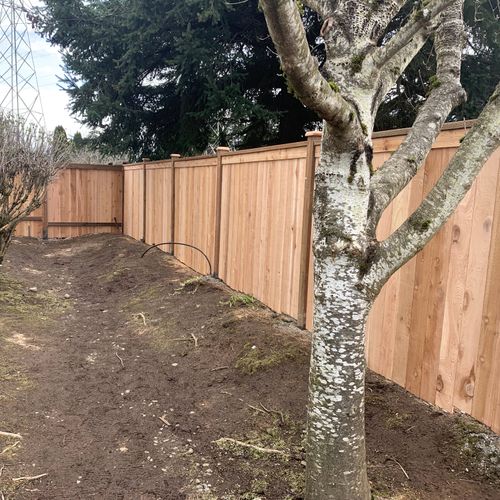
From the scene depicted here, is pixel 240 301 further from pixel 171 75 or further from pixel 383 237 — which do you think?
pixel 171 75

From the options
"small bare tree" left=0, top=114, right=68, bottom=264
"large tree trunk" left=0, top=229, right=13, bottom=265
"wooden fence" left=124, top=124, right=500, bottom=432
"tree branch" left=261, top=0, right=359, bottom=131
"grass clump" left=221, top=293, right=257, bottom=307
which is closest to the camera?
"tree branch" left=261, top=0, right=359, bottom=131

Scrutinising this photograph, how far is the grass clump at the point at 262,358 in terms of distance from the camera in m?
3.66

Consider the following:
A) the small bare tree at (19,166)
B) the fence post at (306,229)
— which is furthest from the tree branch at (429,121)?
the small bare tree at (19,166)

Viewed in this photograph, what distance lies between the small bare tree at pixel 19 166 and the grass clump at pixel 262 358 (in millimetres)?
4036

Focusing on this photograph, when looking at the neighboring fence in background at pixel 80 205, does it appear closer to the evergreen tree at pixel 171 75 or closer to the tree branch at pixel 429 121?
the evergreen tree at pixel 171 75

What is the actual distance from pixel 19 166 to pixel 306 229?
13.7ft

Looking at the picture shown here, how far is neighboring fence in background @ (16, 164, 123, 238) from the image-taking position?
11867 millimetres

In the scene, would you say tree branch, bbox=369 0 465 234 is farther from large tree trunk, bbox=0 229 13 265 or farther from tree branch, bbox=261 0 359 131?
large tree trunk, bbox=0 229 13 265

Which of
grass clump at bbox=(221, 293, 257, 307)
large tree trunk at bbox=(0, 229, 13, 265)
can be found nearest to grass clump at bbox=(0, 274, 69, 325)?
large tree trunk at bbox=(0, 229, 13, 265)

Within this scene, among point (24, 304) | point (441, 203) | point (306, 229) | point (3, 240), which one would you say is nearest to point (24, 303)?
point (24, 304)

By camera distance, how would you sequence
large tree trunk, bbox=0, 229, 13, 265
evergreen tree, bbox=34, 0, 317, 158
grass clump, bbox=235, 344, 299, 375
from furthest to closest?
evergreen tree, bbox=34, 0, 317, 158
large tree trunk, bbox=0, 229, 13, 265
grass clump, bbox=235, 344, 299, 375

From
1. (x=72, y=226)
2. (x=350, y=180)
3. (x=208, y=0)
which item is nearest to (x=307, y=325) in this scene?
(x=350, y=180)

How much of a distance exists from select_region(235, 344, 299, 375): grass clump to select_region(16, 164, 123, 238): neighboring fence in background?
368 inches

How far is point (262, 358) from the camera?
12.4 ft
